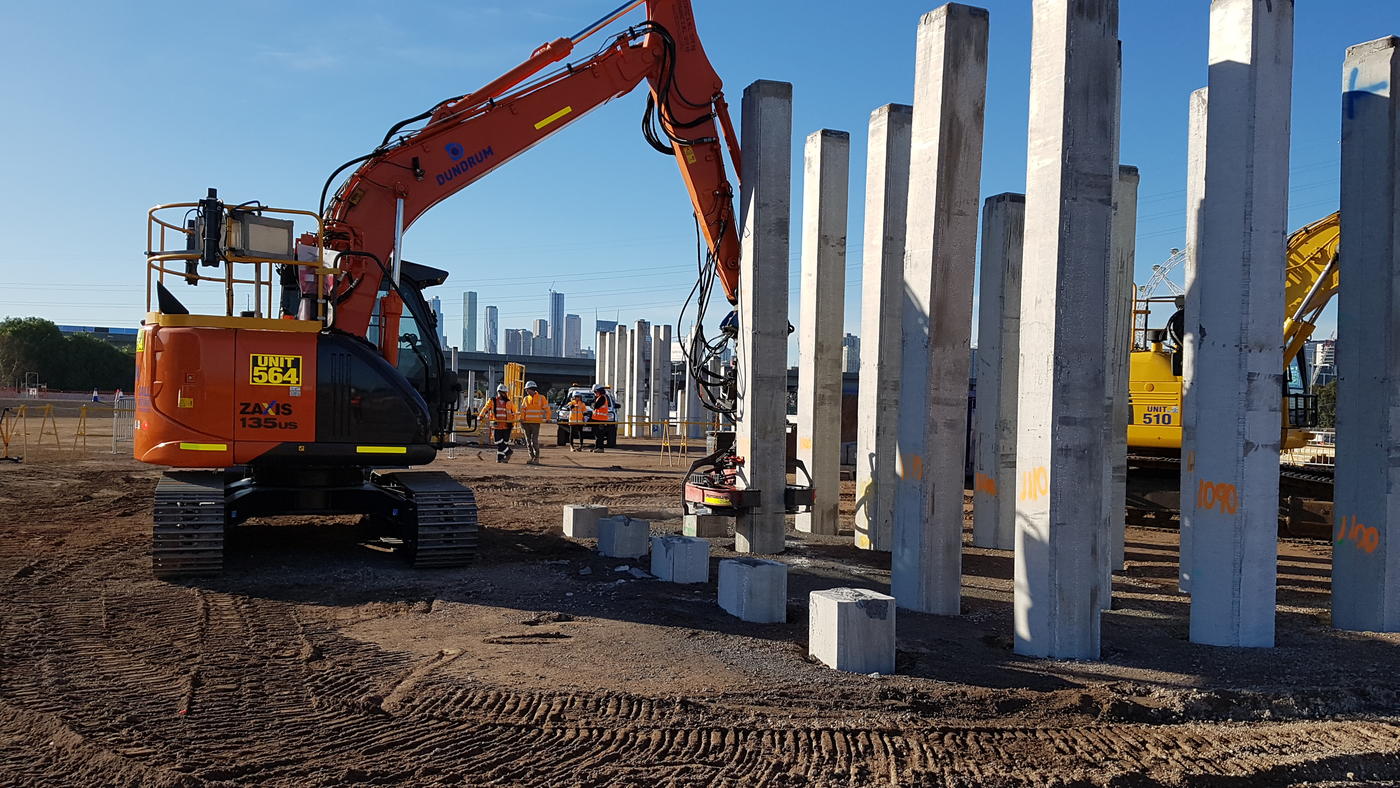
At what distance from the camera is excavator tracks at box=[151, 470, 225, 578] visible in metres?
8.60

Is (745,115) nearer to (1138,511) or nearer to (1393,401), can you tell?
(1393,401)

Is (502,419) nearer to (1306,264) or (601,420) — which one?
(601,420)

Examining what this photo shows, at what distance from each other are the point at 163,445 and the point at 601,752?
18.8 feet

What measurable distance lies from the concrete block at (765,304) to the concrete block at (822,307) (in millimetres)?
1400

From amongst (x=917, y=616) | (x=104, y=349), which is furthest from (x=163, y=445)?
(x=104, y=349)

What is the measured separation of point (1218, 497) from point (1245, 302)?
4.64 feet

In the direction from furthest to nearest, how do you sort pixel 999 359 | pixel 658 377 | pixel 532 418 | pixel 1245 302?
pixel 658 377
pixel 532 418
pixel 999 359
pixel 1245 302

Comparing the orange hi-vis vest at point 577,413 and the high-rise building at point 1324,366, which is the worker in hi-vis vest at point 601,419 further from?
the high-rise building at point 1324,366

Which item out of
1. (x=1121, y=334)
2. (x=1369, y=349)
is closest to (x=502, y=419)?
(x=1121, y=334)

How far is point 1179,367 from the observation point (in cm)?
1425

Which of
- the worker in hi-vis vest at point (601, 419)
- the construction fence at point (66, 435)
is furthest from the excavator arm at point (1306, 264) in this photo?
the construction fence at point (66, 435)

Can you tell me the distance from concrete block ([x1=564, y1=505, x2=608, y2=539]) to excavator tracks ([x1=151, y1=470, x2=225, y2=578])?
419 centimetres

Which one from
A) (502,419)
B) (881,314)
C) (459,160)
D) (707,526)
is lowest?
(707,526)

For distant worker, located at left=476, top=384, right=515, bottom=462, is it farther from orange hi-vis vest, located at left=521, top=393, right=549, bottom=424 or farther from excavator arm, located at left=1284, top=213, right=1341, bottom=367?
excavator arm, located at left=1284, top=213, right=1341, bottom=367
